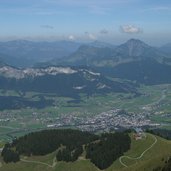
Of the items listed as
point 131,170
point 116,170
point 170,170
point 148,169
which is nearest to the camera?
point 170,170

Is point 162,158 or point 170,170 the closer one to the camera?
point 170,170

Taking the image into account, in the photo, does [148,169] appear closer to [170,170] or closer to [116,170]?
[170,170]

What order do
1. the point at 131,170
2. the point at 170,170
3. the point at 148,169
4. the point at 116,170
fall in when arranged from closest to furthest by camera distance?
the point at 170,170, the point at 148,169, the point at 131,170, the point at 116,170

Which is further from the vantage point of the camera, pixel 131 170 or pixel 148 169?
pixel 131 170

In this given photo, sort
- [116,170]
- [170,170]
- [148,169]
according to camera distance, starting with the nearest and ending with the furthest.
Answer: [170,170] < [148,169] < [116,170]

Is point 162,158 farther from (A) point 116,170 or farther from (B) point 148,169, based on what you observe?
(A) point 116,170

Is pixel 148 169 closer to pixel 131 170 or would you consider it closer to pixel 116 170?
pixel 131 170

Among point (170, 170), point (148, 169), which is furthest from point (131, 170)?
point (170, 170)

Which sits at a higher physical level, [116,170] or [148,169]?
[148,169]
